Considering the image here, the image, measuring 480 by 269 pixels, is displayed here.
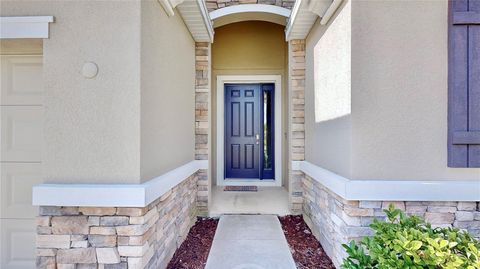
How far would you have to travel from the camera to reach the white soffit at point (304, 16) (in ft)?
10.8

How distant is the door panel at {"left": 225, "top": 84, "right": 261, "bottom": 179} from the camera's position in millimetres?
6840

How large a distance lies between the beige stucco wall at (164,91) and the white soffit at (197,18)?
0.35 ft

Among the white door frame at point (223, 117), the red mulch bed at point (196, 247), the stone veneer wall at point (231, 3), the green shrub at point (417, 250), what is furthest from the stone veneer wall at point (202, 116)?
the green shrub at point (417, 250)

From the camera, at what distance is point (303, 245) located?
369 centimetres

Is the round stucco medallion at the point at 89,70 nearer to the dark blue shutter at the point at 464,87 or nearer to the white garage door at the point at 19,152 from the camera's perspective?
the white garage door at the point at 19,152

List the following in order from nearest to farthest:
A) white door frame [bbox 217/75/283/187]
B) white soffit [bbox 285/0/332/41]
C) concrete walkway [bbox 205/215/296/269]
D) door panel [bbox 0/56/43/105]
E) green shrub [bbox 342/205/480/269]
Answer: green shrub [bbox 342/205/480/269]
door panel [bbox 0/56/43/105]
concrete walkway [bbox 205/215/296/269]
white soffit [bbox 285/0/332/41]
white door frame [bbox 217/75/283/187]

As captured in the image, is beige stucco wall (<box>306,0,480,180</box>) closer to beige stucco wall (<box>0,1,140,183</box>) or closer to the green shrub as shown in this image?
the green shrub

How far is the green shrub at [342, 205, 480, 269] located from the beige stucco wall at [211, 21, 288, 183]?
4.45 metres

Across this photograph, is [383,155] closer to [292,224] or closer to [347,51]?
[347,51]

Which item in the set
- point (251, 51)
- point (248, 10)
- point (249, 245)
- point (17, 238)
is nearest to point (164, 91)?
point (17, 238)

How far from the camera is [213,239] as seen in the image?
12.5 ft

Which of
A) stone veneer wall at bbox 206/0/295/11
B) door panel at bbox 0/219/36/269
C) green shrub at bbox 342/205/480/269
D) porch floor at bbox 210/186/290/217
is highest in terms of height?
stone veneer wall at bbox 206/0/295/11

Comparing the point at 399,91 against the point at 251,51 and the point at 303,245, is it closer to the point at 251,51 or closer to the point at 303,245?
the point at 303,245

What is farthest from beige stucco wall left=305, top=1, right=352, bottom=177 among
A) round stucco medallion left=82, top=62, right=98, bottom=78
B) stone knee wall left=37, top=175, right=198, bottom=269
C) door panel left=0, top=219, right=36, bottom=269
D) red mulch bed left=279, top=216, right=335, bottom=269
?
door panel left=0, top=219, right=36, bottom=269
